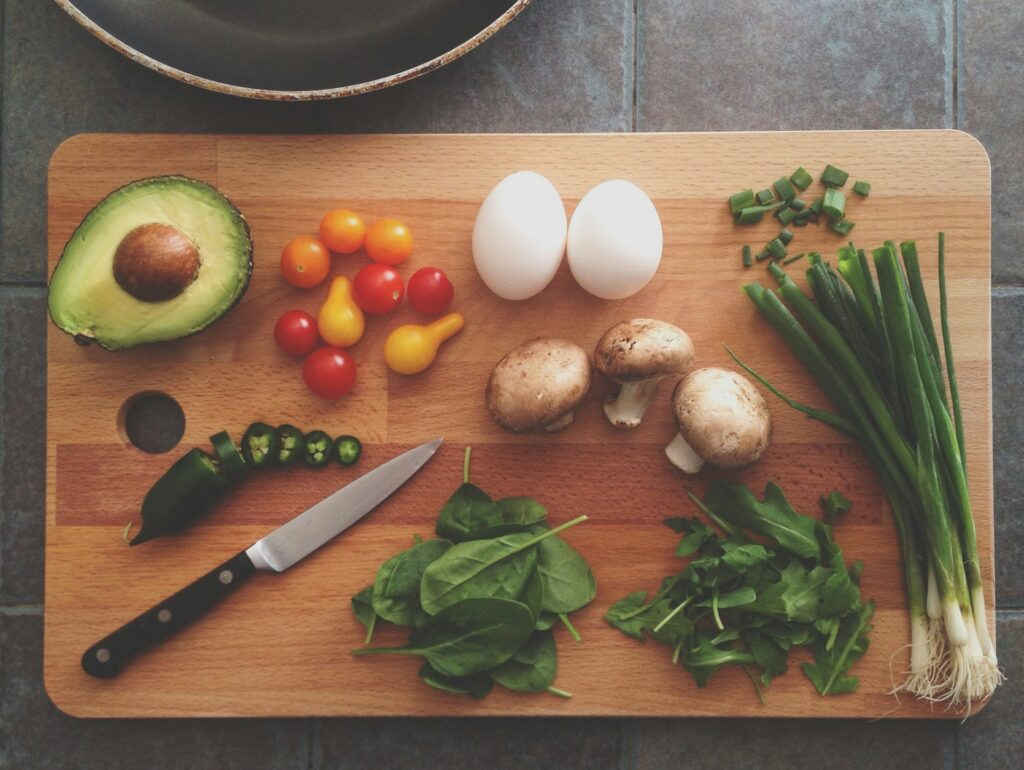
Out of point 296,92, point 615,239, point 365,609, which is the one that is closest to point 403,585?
point 365,609

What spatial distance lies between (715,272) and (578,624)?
1.77 ft

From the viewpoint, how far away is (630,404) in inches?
45.8

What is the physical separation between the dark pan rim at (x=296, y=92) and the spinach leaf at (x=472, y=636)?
0.68m

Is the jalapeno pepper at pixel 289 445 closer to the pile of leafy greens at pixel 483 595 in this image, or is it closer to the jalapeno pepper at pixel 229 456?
the jalapeno pepper at pixel 229 456

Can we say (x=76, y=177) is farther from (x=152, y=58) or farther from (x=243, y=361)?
(x=243, y=361)

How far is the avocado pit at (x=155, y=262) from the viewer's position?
1.02 meters

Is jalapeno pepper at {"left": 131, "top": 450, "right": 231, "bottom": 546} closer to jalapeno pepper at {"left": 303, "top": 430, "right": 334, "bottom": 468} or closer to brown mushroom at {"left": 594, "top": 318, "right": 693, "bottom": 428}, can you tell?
jalapeno pepper at {"left": 303, "top": 430, "right": 334, "bottom": 468}

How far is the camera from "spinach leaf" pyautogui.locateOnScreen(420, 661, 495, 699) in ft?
3.69

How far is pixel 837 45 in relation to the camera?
127 centimetres

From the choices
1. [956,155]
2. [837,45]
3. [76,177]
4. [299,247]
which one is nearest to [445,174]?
[299,247]

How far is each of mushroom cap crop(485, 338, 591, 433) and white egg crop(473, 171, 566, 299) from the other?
0.09 metres

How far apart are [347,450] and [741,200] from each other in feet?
2.17

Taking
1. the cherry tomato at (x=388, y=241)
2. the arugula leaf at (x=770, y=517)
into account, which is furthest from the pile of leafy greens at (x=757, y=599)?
the cherry tomato at (x=388, y=241)

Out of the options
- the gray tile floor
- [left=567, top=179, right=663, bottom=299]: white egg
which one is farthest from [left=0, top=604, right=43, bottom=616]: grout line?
[left=567, top=179, right=663, bottom=299]: white egg
